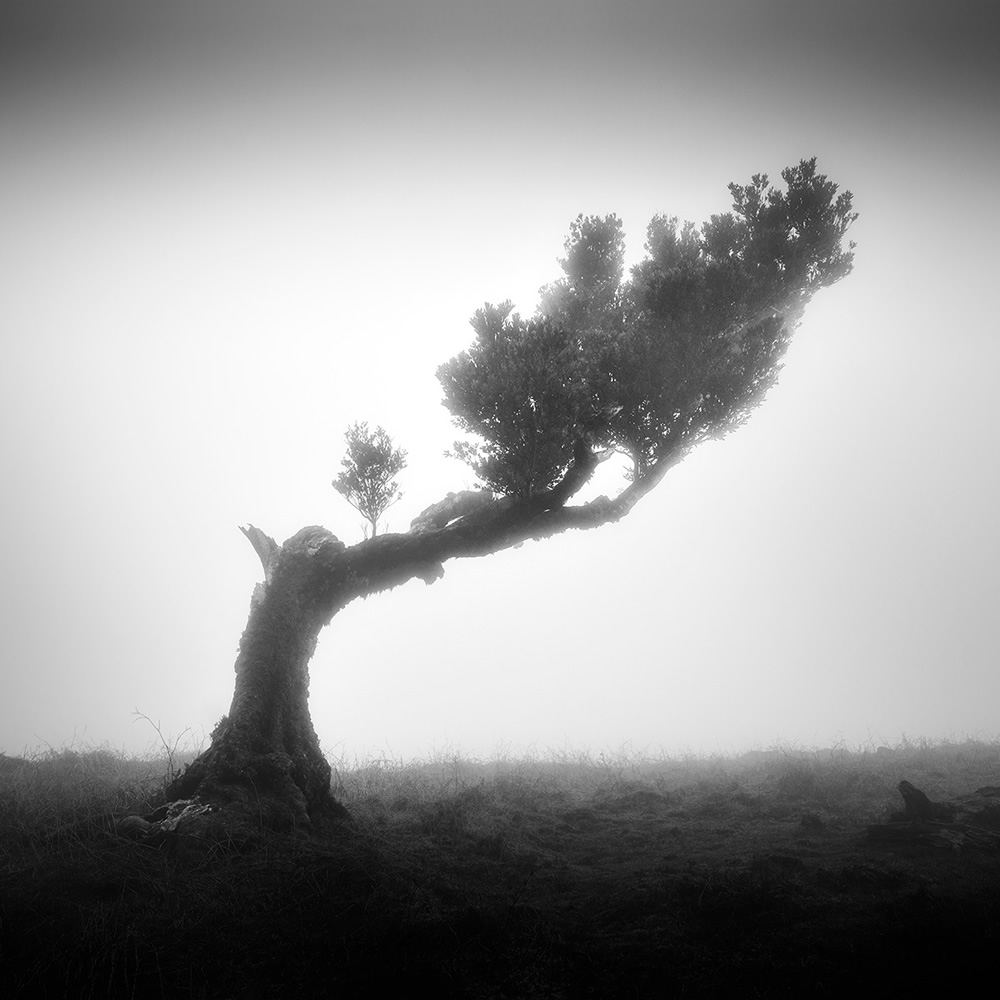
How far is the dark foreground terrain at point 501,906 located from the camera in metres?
4.08

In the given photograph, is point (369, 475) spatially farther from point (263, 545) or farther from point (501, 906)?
point (501, 906)

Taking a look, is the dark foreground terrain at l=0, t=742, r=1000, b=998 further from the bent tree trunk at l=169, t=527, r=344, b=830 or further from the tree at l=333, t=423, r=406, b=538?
the tree at l=333, t=423, r=406, b=538

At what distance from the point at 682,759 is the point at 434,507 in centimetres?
1186

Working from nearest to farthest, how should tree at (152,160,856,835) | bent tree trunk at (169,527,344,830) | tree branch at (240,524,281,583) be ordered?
bent tree trunk at (169,527,344,830)
tree at (152,160,856,835)
tree branch at (240,524,281,583)

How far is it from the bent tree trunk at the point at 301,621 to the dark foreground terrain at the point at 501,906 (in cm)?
106

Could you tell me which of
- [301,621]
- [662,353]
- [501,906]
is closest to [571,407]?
[662,353]

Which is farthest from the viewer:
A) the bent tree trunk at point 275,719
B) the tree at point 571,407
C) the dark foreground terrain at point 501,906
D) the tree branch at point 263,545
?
the tree branch at point 263,545

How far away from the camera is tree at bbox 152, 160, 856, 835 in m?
11.0

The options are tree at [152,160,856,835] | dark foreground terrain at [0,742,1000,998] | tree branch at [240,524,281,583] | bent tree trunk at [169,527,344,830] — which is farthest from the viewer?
tree branch at [240,524,281,583]

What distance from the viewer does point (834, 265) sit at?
13.2m

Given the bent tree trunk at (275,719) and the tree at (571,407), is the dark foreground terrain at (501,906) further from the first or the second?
the tree at (571,407)

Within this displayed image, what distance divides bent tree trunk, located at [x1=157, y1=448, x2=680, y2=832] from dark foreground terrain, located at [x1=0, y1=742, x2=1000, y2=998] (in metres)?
1.06

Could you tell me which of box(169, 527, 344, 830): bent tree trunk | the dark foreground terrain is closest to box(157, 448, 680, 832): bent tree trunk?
box(169, 527, 344, 830): bent tree trunk

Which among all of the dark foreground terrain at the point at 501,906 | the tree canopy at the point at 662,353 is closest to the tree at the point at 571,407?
the tree canopy at the point at 662,353
